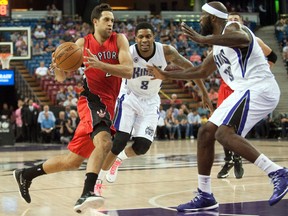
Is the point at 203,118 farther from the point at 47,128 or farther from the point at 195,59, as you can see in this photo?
the point at 47,128

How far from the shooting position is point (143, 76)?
7914 mm

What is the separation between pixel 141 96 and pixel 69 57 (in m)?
1.75

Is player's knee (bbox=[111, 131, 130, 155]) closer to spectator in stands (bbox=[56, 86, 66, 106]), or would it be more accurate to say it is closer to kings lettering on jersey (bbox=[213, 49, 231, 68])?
kings lettering on jersey (bbox=[213, 49, 231, 68])

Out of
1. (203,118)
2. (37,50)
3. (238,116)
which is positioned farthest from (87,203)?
(37,50)

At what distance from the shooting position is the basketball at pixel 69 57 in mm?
6449

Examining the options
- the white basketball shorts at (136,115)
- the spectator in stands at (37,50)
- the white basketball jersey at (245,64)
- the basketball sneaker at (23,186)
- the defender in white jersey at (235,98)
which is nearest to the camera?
the defender in white jersey at (235,98)

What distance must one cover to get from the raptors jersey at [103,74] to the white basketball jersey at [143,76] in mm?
1242

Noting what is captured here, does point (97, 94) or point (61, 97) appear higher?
point (97, 94)

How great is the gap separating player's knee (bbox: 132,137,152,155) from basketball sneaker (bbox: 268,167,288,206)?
7.27ft

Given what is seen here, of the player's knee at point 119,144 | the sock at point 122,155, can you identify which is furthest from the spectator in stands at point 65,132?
the player's knee at point 119,144

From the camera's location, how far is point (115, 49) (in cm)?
654

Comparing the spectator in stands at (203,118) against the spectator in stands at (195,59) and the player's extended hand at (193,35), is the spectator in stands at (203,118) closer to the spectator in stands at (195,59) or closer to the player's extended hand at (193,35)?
the spectator in stands at (195,59)

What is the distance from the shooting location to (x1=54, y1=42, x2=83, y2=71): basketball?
6449 millimetres

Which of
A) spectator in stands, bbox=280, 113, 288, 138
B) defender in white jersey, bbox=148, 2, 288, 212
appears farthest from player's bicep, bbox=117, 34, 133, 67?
spectator in stands, bbox=280, 113, 288, 138
